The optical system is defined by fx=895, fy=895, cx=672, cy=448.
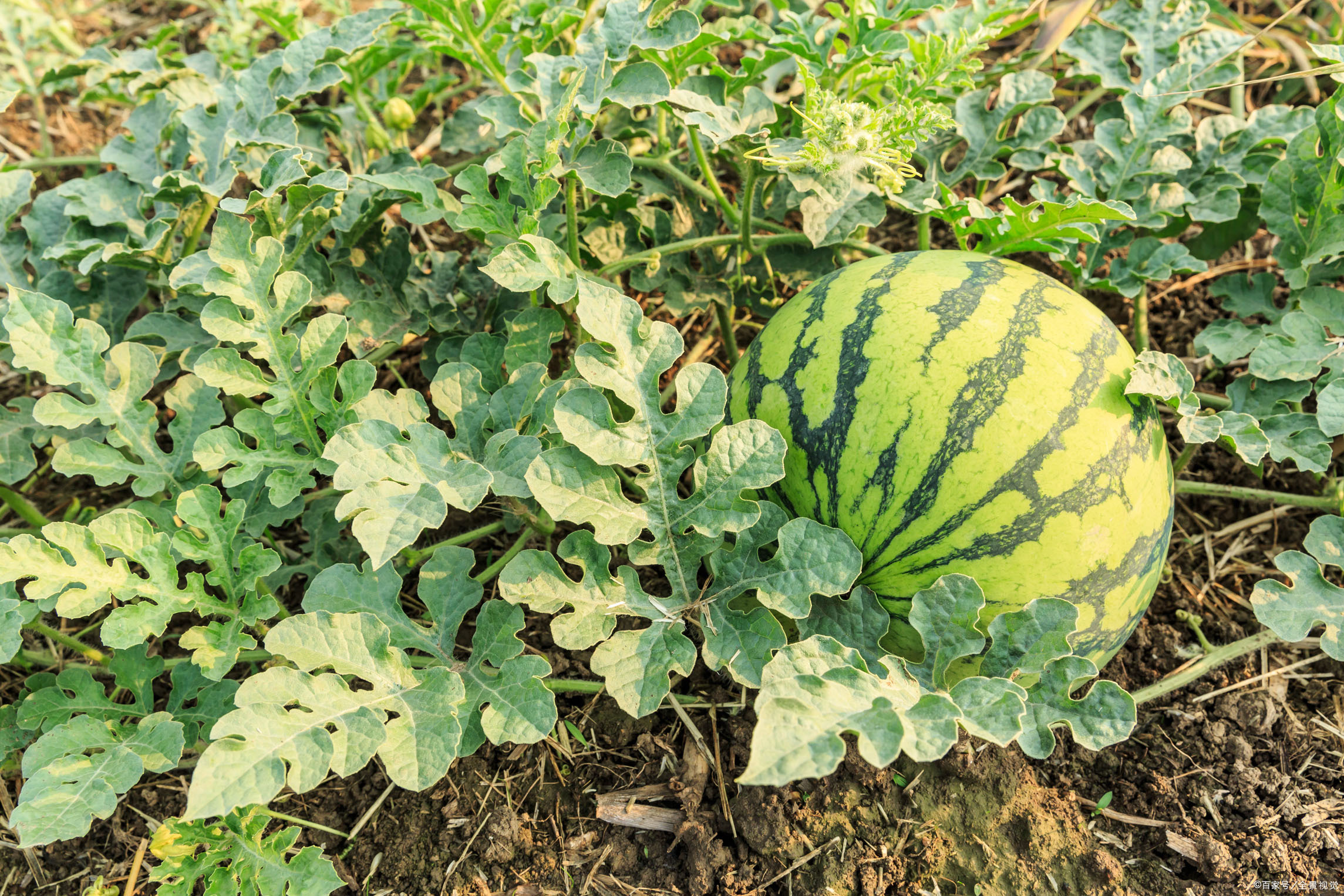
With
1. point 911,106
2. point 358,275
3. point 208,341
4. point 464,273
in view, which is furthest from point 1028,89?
point 208,341

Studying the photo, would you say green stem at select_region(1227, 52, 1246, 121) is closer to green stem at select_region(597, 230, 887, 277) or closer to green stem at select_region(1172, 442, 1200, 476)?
green stem at select_region(1172, 442, 1200, 476)

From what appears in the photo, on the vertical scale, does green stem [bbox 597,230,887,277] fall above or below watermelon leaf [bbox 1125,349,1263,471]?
above

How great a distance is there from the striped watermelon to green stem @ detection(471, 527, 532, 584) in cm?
71

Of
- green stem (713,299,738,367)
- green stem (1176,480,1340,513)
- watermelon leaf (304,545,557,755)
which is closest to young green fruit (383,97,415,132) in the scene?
green stem (713,299,738,367)

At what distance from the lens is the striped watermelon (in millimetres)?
1758

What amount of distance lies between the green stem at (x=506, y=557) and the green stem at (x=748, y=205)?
0.95 m

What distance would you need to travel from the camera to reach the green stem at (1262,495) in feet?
7.79

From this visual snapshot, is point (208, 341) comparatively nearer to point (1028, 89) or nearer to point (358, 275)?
point (358, 275)

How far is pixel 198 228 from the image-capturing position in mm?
2518

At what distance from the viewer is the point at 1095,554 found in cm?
180

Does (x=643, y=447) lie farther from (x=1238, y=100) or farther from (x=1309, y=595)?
(x=1238, y=100)

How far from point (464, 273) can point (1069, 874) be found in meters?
2.10

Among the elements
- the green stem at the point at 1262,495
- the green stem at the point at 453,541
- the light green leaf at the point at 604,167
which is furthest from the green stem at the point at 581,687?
the green stem at the point at 1262,495

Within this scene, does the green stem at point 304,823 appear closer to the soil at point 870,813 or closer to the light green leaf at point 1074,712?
the soil at point 870,813
